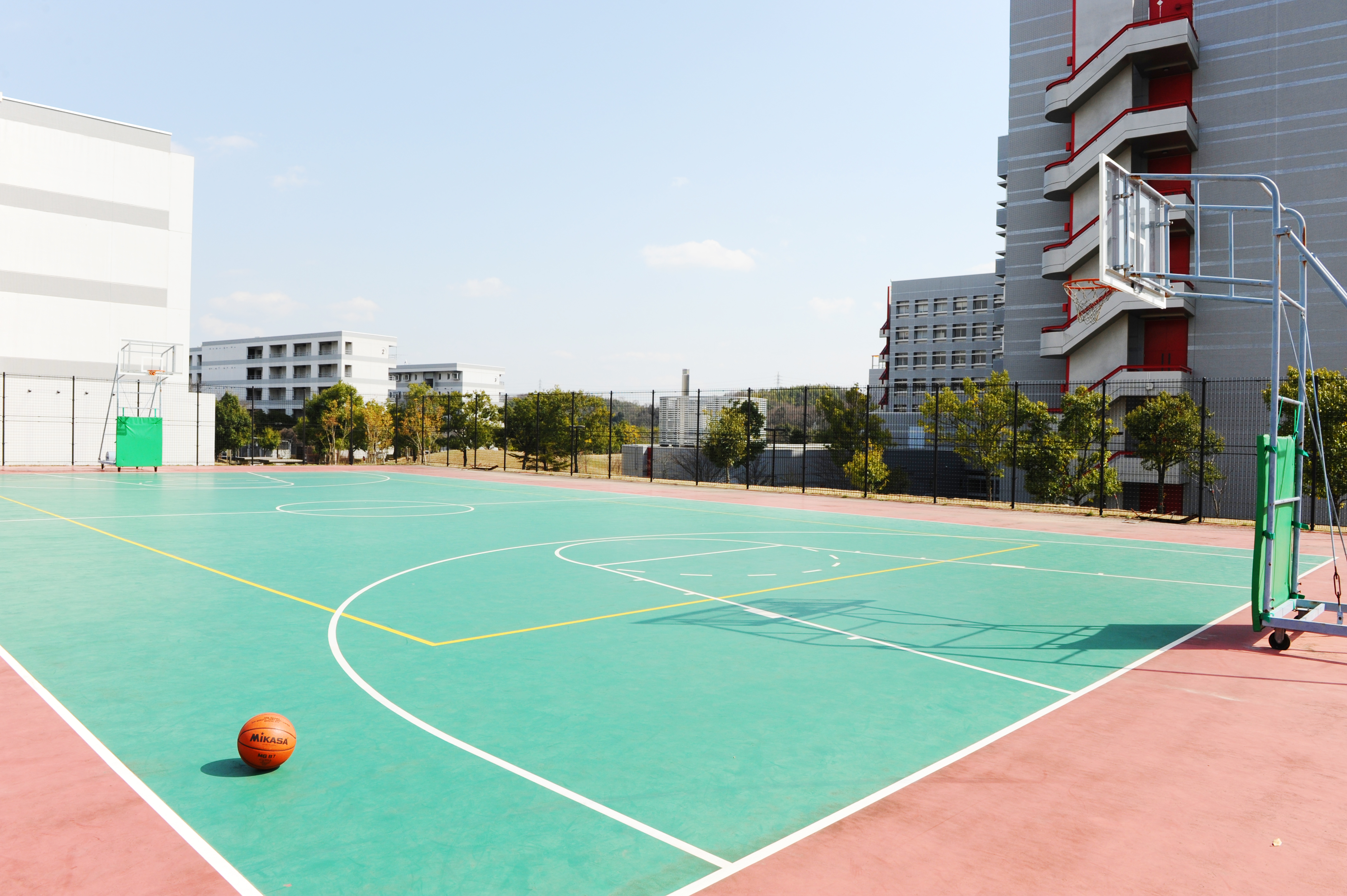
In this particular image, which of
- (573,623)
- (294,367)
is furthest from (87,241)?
(294,367)

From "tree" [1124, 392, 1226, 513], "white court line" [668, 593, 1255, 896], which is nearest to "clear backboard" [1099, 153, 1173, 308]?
"white court line" [668, 593, 1255, 896]

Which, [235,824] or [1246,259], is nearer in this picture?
[235,824]

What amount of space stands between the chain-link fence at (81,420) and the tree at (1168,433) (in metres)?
37.4

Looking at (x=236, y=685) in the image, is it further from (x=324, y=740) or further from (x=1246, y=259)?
(x=1246, y=259)

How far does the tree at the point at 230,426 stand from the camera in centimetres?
6569

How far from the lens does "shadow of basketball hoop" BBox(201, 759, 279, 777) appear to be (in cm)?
496

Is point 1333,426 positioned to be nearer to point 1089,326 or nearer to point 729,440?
point 1089,326

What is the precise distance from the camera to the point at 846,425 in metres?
52.5

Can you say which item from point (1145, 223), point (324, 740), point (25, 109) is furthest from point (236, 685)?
point (25, 109)

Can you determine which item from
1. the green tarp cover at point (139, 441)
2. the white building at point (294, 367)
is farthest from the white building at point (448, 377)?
the green tarp cover at point (139, 441)

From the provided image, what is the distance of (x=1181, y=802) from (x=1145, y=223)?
8.04 m

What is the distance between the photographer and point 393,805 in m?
4.54

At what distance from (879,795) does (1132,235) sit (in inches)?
325

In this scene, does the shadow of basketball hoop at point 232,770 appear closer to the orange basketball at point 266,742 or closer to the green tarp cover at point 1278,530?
the orange basketball at point 266,742
